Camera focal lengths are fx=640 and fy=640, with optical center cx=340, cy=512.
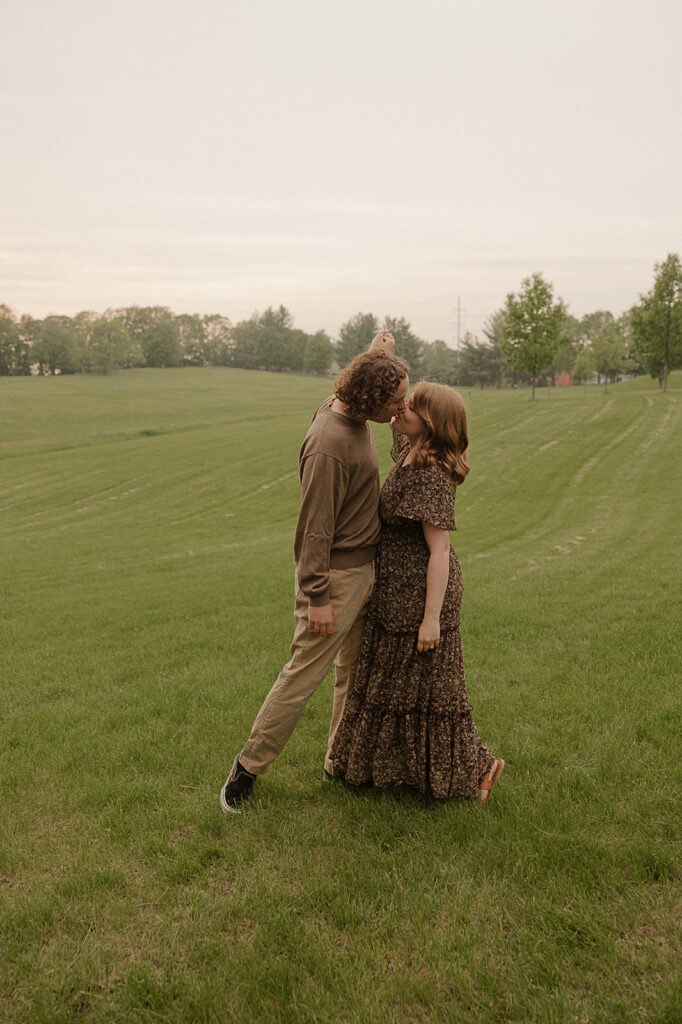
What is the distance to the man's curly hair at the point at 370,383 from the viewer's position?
137 inches

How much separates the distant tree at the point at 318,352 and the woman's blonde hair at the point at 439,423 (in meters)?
114

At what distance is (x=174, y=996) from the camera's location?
2494 millimetres

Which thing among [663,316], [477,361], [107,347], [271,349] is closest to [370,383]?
[663,316]

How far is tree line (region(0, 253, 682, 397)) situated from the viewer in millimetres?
51900

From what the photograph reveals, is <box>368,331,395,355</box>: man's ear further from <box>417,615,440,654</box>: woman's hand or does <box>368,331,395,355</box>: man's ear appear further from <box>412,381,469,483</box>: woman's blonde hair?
<box>417,615,440,654</box>: woman's hand

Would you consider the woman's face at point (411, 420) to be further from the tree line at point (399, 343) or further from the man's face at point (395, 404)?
the tree line at point (399, 343)

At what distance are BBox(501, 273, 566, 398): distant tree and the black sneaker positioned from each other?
5199cm

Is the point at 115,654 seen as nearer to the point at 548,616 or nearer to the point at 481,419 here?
the point at 548,616

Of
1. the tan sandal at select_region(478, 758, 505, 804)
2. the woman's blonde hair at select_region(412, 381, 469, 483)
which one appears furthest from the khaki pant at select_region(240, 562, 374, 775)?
the tan sandal at select_region(478, 758, 505, 804)

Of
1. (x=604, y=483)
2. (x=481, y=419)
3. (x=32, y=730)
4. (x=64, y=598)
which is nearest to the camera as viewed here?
(x=32, y=730)

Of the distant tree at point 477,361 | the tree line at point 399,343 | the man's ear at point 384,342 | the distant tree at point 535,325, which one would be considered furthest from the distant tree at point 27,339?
the man's ear at point 384,342

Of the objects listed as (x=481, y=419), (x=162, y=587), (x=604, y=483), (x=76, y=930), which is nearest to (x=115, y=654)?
(x=162, y=587)

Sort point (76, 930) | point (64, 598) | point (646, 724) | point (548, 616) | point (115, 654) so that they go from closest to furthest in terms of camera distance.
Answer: point (76, 930)
point (646, 724)
point (115, 654)
point (548, 616)
point (64, 598)

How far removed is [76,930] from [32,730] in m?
2.35
